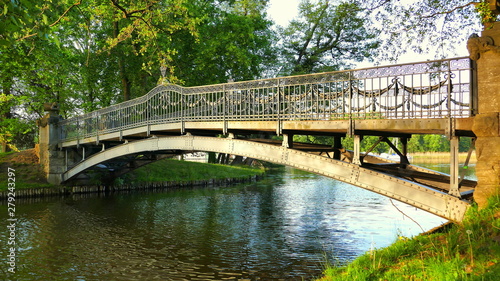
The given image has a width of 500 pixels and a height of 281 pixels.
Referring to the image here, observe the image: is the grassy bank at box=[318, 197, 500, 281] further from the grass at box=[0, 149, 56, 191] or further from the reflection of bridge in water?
the grass at box=[0, 149, 56, 191]

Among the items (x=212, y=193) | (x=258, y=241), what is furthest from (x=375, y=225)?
(x=212, y=193)

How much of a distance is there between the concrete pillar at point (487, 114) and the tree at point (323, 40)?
1517 cm

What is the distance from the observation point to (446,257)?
539 cm

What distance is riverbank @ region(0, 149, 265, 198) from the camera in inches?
813

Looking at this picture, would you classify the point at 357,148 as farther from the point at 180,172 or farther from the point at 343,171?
the point at 180,172

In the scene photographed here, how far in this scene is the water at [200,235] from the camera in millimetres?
8805

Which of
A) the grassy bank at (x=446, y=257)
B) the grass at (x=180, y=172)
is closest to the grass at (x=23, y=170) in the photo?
the grass at (x=180, y=172)

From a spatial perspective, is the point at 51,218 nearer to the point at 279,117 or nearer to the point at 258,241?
the point at 258,241

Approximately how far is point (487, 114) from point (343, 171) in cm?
304

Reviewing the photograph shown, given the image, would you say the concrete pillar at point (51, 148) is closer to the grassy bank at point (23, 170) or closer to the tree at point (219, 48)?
the grassy bank at point (23, 170)

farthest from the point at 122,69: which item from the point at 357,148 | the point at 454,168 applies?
the point at 454,168

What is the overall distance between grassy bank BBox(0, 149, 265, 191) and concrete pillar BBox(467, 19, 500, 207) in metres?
20.1

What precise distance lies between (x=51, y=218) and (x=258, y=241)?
825 centimetres

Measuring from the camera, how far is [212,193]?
71.4ft
